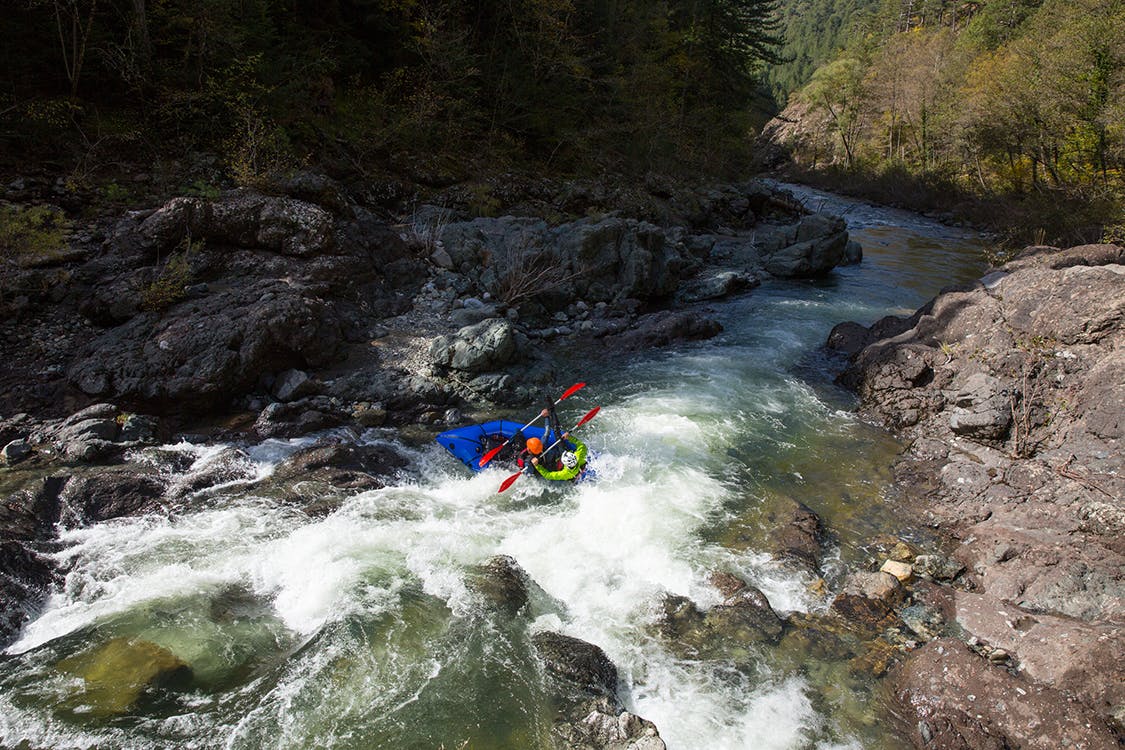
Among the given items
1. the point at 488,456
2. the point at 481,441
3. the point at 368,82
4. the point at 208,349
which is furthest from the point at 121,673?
the point at 368,82

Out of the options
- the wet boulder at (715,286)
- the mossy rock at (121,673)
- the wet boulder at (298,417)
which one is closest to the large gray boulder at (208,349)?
the wet boulder at (298,417)

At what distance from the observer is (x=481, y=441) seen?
849cm

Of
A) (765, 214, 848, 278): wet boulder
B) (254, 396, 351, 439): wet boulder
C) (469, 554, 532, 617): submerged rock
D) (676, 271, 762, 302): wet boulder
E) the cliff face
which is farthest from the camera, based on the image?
(765, 214, 848, 278): wet boulder

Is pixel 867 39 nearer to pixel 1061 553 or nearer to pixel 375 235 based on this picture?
pixel 375 235

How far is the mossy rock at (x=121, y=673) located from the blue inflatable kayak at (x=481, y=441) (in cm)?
410

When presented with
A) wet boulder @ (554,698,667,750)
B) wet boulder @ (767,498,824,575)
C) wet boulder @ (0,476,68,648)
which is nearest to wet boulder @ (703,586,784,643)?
wet boulder @ (767,498,824,575)

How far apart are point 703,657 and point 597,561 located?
1.64 meters

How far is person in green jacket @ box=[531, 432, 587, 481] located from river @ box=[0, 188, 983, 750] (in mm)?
238

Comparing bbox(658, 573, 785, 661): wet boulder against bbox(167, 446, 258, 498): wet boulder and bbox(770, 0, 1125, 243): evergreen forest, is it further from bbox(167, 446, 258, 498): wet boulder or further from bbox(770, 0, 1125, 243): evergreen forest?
bbox(770, 0, 1125, 243): evergreen forest

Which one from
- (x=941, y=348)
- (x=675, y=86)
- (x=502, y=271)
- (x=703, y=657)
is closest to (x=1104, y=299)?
(x=941, y=348)

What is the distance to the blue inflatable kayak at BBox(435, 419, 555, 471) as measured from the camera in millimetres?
8305

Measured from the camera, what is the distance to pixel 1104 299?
29.5 feet

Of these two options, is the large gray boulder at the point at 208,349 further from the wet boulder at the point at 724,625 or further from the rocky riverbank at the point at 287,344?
the wet boulder at the point at 724,625

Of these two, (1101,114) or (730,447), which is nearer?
(730,447)
